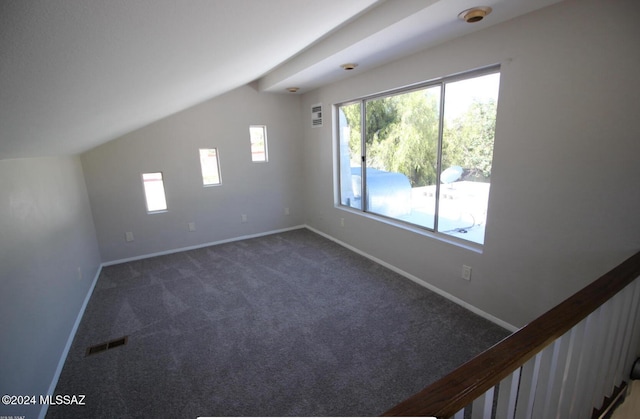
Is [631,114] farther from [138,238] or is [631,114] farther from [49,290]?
[138,238]

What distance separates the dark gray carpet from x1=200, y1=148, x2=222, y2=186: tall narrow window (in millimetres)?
1466

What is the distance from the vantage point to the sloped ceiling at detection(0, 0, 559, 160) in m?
0.66

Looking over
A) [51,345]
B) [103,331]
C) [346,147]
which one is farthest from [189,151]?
[51,345]

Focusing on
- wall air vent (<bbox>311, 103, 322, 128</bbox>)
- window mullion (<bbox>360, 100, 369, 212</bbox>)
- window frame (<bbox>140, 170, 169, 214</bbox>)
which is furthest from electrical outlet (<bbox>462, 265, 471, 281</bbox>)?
window frame (<bbox>140, 170, 169, 214</bbox>)

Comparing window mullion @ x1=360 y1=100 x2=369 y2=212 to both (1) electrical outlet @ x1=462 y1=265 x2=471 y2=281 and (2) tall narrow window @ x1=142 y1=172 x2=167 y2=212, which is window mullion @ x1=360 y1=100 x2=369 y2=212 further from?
(2) tall narrow window @ x1=142 y1=172 x2=167 y2=212

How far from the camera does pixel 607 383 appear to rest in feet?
4.49

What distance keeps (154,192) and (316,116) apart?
2597mm

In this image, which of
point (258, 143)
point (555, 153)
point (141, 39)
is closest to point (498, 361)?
point (141, 39)

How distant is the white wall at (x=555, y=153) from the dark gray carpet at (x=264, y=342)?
20.0 inches

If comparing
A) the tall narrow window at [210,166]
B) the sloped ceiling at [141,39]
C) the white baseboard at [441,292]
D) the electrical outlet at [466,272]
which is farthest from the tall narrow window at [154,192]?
the electrical outlet at [466,272]

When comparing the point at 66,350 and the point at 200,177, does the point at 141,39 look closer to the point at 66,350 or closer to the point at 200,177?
the point at 66,350

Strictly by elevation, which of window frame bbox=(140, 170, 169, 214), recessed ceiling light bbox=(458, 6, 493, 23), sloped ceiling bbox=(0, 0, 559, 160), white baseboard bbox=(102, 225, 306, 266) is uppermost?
recessed ceiling light bbox=(458, 6, 493, 23)

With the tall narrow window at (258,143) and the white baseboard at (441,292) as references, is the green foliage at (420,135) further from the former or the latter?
the tall narrow window at (258,143)

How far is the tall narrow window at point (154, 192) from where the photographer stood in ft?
13.3
